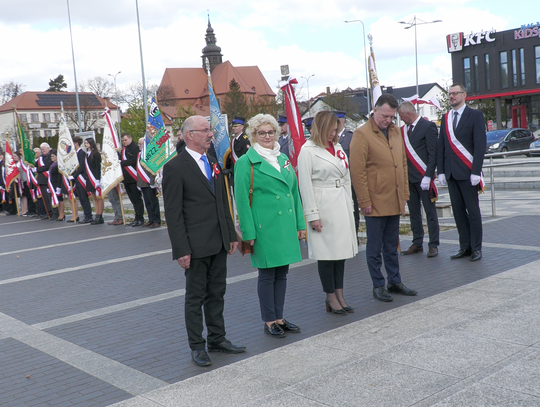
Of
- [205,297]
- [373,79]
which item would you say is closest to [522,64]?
[373,79]

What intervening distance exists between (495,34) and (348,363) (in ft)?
184

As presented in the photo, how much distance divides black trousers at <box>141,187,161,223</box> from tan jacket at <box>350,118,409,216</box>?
8543 mm

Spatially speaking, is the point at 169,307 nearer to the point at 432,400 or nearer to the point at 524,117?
the point at 432,400

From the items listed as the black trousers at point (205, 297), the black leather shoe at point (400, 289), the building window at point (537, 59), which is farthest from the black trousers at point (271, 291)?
the building window at point (537, 59)

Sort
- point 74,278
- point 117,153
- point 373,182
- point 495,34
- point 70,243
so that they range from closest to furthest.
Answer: point 373,182 < point 74,278 < point 70,243 < point 117,153 < point 495,34

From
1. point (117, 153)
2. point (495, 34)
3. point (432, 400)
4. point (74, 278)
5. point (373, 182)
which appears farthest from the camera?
point (495, 34)

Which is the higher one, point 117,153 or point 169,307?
point 117,153

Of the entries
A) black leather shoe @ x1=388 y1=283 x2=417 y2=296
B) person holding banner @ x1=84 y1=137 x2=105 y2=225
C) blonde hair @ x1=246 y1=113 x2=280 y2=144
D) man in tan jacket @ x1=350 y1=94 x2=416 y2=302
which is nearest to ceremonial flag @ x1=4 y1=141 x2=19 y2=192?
person holding banner @ x1=84 y1=137 x2=105 y2=225

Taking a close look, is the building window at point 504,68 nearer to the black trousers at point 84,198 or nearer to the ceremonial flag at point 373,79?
the black trousers at point 84,198

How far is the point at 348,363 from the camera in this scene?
407cm

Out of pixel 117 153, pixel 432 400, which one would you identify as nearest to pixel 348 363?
pixel 432 400

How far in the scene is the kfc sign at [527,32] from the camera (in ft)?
167

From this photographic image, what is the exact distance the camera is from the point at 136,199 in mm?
14492

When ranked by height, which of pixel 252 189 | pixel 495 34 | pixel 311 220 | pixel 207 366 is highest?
pixel 495 34
